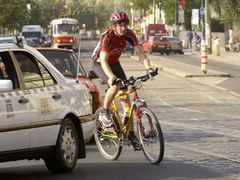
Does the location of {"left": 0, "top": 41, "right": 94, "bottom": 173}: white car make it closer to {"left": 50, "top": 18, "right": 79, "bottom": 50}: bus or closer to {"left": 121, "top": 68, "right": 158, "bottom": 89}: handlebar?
{"left": 121, "top": 68, "right": 158, "bottom": 89}: handlebar

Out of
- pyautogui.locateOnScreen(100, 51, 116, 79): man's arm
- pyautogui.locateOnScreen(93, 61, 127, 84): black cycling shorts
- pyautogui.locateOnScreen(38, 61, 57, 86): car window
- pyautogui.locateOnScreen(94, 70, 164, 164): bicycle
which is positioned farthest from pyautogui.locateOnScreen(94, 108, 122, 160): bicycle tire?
pyautogui.locateOnScreen(38, 61, 57, 86): car window

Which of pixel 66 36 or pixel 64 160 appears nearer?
pixel 64 160

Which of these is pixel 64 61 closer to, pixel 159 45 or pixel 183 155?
pixel 183 155

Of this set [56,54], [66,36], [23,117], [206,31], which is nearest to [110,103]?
[23,117]

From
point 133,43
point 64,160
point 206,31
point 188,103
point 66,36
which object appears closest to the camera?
point 64,160

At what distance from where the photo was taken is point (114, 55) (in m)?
10.5

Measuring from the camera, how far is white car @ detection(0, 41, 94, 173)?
8.60 m

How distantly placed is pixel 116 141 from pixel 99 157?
2.28ft

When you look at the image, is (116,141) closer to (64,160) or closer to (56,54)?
(64,160)

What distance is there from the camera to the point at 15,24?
7712cm

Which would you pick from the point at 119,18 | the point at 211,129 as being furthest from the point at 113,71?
the point at 211,129

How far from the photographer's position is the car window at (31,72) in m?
9.24

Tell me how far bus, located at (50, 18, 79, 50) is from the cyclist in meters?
61.4

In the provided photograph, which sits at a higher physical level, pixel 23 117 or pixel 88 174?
pixel 23 117
